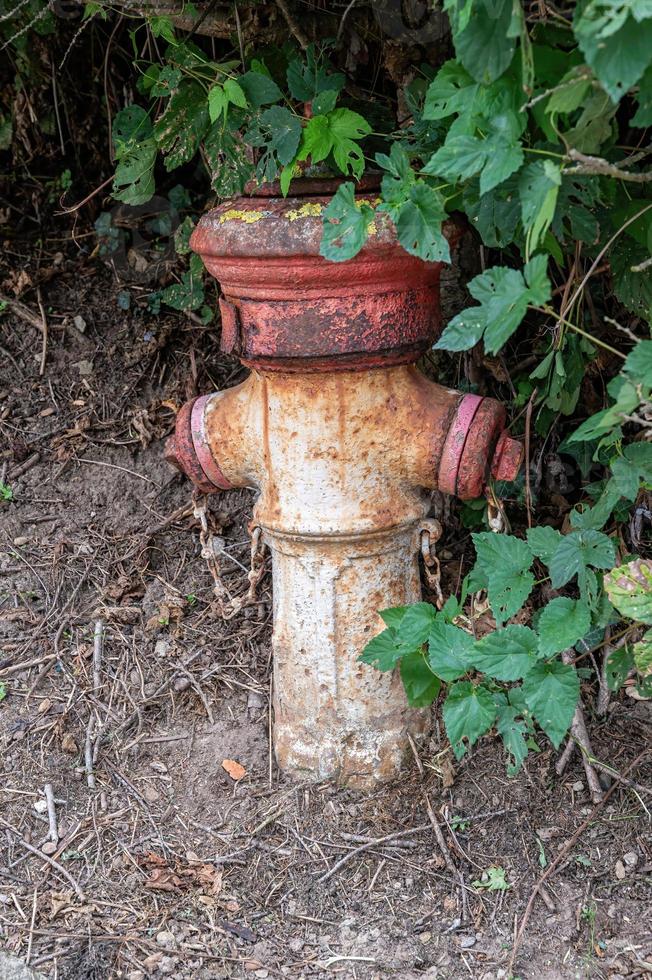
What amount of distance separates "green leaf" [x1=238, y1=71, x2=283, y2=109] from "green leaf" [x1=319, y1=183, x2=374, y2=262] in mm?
353

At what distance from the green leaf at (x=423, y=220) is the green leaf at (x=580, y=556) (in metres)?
0.56

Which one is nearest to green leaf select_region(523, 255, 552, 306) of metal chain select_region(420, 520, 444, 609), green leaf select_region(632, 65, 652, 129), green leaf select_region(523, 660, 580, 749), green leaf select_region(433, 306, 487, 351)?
green leaf select_region(433, 306, 487, 351)

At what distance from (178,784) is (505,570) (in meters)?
1.08

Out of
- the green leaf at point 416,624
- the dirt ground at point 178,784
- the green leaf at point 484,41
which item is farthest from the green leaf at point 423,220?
the dirt ground at point 178,784

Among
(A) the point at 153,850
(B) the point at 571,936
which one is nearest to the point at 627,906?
(B) the point at 571,936

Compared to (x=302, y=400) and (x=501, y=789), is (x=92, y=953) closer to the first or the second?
(x=501, y=789)

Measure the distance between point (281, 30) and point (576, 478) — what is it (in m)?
1.31

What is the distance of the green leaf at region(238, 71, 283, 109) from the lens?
1.90 metres

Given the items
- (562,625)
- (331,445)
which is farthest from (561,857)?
(331,445)

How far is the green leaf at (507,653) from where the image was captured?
170 cm

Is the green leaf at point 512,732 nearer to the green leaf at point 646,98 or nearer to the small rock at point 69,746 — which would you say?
the green leaf at point 646,98

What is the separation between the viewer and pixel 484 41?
1.40 meters

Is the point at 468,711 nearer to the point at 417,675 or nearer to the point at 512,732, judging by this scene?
the point at 512,732

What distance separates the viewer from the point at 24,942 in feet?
6.52
